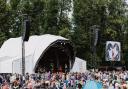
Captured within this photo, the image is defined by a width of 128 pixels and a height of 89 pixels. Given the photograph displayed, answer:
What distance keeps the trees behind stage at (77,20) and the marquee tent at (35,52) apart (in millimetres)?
12860

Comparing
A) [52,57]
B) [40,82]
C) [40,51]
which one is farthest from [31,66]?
[40,82]

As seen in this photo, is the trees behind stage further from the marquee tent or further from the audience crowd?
the audience crowd

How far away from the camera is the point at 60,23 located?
7275cm

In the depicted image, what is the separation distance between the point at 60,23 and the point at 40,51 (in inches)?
779

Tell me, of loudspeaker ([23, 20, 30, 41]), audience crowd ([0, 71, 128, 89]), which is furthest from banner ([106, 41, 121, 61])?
loudspeaker ([23, 20, 30, 41])

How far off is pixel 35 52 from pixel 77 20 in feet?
66.4

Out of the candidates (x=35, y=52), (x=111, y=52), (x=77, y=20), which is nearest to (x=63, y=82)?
(x=111, y=52)

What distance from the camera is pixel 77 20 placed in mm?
72688

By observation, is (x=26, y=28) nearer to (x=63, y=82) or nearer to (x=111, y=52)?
(x=63, y=82)

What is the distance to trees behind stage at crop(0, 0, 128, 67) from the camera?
7138 cm

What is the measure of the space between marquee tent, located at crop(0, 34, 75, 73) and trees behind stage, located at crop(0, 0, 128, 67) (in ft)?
42.2

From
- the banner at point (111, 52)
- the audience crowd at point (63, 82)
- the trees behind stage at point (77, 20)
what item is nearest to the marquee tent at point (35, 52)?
the banner at point (111, 52)

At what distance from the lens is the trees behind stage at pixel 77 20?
7138cm

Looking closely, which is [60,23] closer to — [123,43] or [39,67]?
[123,43]
